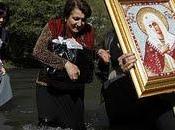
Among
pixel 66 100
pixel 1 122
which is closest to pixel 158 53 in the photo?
pixel 66 100

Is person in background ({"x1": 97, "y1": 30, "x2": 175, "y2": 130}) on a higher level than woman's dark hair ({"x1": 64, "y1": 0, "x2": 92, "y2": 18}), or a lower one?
lower

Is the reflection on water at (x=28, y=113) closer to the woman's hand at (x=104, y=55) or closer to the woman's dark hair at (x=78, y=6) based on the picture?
the woman's hand at (x=104, y=55)

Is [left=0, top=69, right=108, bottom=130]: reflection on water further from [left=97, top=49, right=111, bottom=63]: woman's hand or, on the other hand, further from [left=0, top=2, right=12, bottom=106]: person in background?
[left=97, top=49, right=111, bottom=63]: woman's hand

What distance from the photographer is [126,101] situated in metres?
5.95

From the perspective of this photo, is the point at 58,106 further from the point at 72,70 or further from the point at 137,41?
the point at 137,41

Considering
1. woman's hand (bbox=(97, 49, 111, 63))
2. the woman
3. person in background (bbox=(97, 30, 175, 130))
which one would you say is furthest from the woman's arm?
person in background (bbox=(97, 30, 175, 130))

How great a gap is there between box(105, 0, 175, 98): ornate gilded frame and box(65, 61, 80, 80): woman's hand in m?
0.59

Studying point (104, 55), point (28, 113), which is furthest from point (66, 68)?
point (28, 113)

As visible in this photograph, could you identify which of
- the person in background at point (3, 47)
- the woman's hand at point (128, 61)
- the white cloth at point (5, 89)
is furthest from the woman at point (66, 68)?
the white cloth at point (5, 89)

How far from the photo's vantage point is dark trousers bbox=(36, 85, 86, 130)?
5320mm

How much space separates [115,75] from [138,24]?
58.0 inches

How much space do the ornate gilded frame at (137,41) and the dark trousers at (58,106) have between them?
107 cm

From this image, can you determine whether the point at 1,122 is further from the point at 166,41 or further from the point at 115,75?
the point at 166,41

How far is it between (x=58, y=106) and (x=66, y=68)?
62cm
